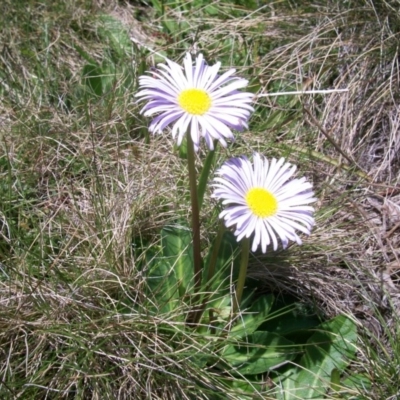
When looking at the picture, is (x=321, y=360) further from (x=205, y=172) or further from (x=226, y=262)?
(x=205, y=172)

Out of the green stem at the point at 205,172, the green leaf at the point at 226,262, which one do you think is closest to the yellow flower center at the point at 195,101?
the green stem at the point at 205,172

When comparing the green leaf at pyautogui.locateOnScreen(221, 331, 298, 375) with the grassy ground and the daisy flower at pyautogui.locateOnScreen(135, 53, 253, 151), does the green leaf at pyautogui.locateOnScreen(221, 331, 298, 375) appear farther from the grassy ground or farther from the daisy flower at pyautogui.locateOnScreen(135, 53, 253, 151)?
the daisy flower at pyautogui.locateOnScreen(135, 53, 253, 151)

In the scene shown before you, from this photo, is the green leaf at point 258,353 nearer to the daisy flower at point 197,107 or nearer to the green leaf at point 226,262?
the green leaf at point 226,262

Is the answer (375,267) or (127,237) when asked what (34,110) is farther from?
(375,267)

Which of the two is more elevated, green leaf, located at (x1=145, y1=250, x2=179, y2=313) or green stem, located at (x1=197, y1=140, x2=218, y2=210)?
green stem, located at (x1=197, y1=140, x2=218, y2=210)

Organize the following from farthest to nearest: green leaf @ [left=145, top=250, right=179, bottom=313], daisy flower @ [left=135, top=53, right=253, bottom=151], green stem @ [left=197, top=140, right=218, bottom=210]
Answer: green leaf @ [left=145, top=250, right=179, bottom=313] → green stem @ [left=197, top=140, right=218, bottom=210] → daisy flower @ [left=135, top=53, right=253, bottom=151]

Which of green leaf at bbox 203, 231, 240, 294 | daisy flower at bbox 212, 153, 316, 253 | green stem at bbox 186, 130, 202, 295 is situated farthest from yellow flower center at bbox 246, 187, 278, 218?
green leaf at bbox 203, 231, 240, 294
